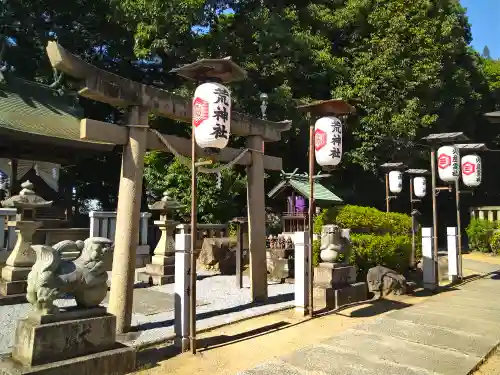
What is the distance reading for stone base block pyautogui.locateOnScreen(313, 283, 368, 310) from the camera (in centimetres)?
835

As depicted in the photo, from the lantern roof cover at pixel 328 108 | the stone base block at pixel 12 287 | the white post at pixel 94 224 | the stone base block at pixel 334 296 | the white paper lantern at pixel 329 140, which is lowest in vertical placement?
the stone base block at pixel 334 296

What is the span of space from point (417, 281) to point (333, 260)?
495 centimetres

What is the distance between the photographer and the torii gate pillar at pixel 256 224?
890 centimetres

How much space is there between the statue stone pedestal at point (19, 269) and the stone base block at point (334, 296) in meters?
5.83

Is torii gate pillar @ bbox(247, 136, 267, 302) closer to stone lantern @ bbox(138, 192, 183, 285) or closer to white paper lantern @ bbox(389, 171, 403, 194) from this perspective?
stone lantern @ bbox(138, 192, 183, 285)

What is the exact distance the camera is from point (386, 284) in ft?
32.7

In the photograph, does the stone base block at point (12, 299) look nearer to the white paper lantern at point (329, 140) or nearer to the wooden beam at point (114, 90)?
the wooden beam at point (114, 90)

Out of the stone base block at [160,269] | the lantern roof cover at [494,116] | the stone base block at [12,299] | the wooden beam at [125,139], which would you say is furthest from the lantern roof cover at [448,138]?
the stone base block at [12,299]

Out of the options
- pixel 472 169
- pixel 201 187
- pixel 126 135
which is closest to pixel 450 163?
pixel 472 169

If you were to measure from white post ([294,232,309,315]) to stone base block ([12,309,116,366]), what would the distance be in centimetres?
389

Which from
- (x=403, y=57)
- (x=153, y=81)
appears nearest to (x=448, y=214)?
(x=403, y=57)

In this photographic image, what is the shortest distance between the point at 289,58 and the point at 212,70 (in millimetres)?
13914

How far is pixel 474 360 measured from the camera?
17.7ft

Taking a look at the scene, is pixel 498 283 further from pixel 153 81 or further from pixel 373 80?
pixel 153 81
